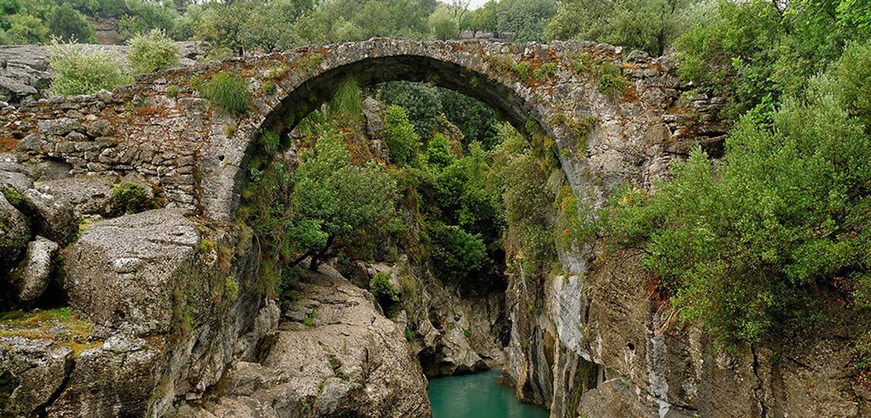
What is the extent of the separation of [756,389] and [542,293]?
8.87 meters

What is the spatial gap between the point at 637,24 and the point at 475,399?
14342 millimetres

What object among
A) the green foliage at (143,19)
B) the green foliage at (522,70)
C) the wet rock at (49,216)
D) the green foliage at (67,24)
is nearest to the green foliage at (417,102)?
the green foliage at (522,70)

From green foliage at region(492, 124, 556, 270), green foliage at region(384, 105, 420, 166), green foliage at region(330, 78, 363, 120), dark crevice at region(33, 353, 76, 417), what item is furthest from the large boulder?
green foliage at region(384, 105, 420, 166)

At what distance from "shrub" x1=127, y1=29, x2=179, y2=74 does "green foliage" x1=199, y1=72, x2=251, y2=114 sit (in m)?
12.2

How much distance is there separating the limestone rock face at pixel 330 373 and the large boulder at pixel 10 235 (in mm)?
2967

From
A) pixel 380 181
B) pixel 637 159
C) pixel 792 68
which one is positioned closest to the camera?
pixel 792 68

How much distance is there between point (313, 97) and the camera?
9.37 meters

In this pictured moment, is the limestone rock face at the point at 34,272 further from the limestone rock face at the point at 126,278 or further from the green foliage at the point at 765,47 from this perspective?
the green foliage at the point at 765,47

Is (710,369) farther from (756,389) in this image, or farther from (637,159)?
(637,159)

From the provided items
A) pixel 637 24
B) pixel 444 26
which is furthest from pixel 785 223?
pixel 444 26

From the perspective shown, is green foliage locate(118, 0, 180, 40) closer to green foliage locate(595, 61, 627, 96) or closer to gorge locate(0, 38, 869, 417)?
gorge locate(0, 38, 869, 417)

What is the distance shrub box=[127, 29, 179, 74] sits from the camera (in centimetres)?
1836

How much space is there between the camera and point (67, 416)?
4801mm

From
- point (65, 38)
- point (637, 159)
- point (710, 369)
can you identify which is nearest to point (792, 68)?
point (637, 159)
